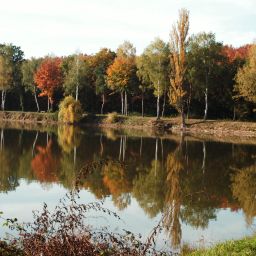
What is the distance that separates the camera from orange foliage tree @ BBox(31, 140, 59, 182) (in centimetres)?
1991

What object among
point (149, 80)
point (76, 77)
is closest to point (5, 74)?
point (76, 77)

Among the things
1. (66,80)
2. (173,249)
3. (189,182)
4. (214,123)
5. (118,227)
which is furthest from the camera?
(66,80)

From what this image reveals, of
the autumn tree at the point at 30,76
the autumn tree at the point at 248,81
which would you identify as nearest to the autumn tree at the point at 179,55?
the autumn tree at the point at 248,81

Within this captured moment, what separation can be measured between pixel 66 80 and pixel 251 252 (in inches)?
2255

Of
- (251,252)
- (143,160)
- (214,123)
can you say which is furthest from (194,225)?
Result: (214,123)

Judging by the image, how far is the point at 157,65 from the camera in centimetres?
5575

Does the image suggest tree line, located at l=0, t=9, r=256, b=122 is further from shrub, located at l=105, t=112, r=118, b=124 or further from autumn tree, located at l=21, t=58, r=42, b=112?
shrub, located at l=105, t=112, r=118, b=124

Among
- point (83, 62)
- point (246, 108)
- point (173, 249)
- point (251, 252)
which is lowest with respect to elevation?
point (173, 249)

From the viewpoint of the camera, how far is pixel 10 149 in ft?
94.9

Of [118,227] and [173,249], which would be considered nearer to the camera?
[173,249]

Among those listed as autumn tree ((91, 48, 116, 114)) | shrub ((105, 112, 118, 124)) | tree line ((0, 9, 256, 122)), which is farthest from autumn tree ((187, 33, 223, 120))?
autumn tree ((91, 48, 116, 114))

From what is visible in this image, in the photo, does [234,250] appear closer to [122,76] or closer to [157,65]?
[157,65]

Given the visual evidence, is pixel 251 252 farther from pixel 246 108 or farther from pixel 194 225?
pixel 246 108

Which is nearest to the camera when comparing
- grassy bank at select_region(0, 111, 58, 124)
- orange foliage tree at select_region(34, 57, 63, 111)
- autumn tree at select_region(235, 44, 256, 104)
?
autumn tree at select_region(235, 44, 256, 104)
